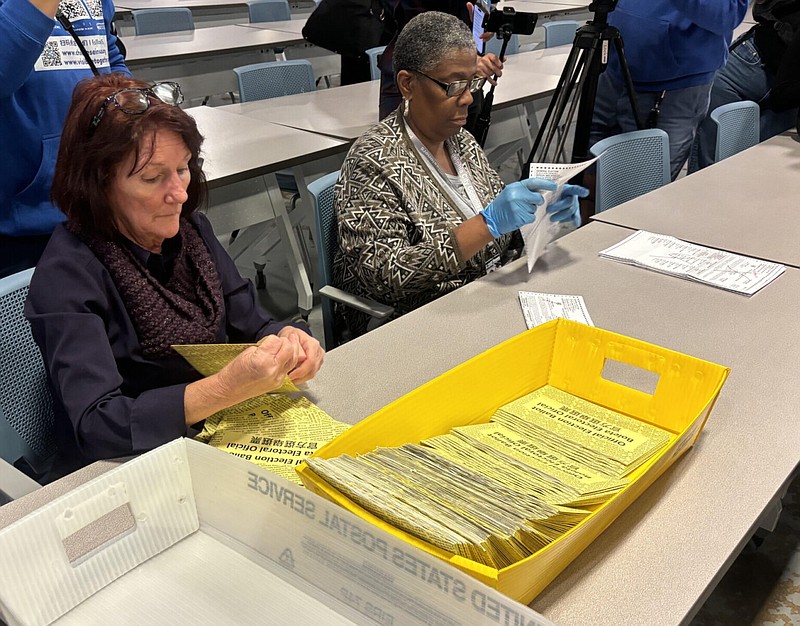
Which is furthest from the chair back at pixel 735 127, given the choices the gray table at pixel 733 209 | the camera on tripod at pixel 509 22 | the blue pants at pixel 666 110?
the camera on tripod at pixel 509 22

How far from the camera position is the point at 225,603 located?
76 centimetres

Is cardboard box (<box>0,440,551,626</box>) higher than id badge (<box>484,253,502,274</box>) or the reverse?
higher

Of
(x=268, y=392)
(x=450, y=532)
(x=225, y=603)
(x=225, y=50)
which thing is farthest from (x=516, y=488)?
(x=225, y=50)

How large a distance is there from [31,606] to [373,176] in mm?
1166

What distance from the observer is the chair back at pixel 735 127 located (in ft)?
8.69

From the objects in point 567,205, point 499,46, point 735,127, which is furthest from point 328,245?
point 499,46

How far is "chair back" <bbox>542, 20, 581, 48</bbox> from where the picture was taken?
4648mm

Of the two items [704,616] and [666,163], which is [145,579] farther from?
[666,163]

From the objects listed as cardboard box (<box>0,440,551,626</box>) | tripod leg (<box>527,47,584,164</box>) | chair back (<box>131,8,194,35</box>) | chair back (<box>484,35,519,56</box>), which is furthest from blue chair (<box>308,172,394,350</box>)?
chair back (<box>131,8,194,35</box>)

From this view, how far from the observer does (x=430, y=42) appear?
1657 mm

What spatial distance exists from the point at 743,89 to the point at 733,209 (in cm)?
138

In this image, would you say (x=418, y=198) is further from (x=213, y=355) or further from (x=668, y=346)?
(x=213, y=355)

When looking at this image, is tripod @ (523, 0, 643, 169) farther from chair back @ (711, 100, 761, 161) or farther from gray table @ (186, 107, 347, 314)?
gray table @ (186, 107, 347, 314)

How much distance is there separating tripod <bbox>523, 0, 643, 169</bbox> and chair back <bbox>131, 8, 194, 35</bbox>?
3.26m
